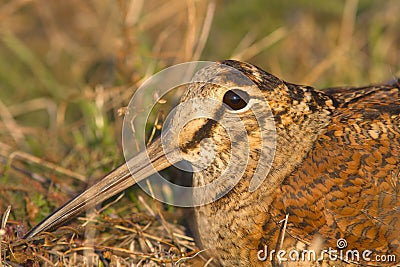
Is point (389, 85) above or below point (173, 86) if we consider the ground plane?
below

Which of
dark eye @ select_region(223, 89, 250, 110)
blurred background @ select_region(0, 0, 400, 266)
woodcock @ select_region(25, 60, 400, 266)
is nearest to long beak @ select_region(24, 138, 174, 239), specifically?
woodcock @ select_region(25, 60, 400, 266)

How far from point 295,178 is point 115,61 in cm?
311

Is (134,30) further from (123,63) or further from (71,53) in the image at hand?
(71,53)

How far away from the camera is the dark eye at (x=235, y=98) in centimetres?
338

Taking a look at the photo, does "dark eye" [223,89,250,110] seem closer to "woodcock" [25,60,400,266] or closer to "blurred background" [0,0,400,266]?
"woodcock" [25,60,400,266]

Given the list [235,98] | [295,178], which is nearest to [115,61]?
[235,98]

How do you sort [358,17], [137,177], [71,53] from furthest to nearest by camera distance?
[71,53] < [358,17] < [137,177]

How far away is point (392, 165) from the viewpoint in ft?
11.2

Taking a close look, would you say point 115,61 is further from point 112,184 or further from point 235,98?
point 235,98

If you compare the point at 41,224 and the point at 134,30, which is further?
the point at 134,30

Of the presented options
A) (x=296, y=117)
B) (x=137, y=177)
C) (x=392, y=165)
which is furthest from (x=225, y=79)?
(x=392, y=165)

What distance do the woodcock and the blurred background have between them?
401 millimetres

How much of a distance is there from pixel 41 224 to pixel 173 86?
5.44 feet

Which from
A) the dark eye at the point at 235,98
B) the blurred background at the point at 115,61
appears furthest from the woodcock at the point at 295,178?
the blurred background at the point at 115,61
